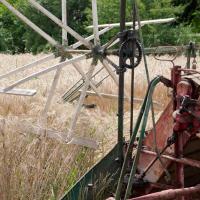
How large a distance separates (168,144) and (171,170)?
406 millimetres

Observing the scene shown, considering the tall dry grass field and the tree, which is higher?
the tree

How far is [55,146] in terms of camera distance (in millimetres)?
4211

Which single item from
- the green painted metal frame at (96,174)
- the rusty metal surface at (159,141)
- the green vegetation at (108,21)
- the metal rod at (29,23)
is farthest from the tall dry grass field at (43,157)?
the green vegetation at (108,21)

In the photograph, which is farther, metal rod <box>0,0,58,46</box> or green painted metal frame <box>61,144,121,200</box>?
metal rod <box>0,0,58,46</box>

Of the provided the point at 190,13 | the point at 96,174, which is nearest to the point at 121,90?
the point at 96,174

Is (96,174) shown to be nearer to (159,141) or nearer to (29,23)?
(159,141)

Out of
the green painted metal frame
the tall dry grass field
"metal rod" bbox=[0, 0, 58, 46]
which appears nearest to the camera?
the green painted metal frame

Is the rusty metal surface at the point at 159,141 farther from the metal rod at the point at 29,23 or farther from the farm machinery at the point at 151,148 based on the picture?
the metal rod at the point at 29,23

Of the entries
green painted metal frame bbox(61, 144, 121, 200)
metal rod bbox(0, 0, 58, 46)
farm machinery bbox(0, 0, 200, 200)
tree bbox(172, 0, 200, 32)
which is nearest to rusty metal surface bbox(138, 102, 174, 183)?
farm machinery bbox(0, 0, 200, 200)

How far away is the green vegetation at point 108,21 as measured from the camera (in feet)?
83.2

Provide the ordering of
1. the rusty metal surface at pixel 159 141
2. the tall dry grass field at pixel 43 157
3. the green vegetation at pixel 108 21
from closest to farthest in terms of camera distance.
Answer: the rusty metal surface at pixel 159 141, the tall dry grass field at pixel 43 157, the green vegetation at pixel 108 21

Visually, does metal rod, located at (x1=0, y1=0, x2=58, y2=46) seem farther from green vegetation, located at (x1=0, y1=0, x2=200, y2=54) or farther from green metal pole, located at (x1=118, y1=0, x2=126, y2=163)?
green vegetation, located at (x1=0, y1=0, x2=200, y2=54)

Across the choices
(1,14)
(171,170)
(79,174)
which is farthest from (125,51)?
(1,14)

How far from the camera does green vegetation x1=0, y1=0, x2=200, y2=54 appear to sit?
2536 cm
